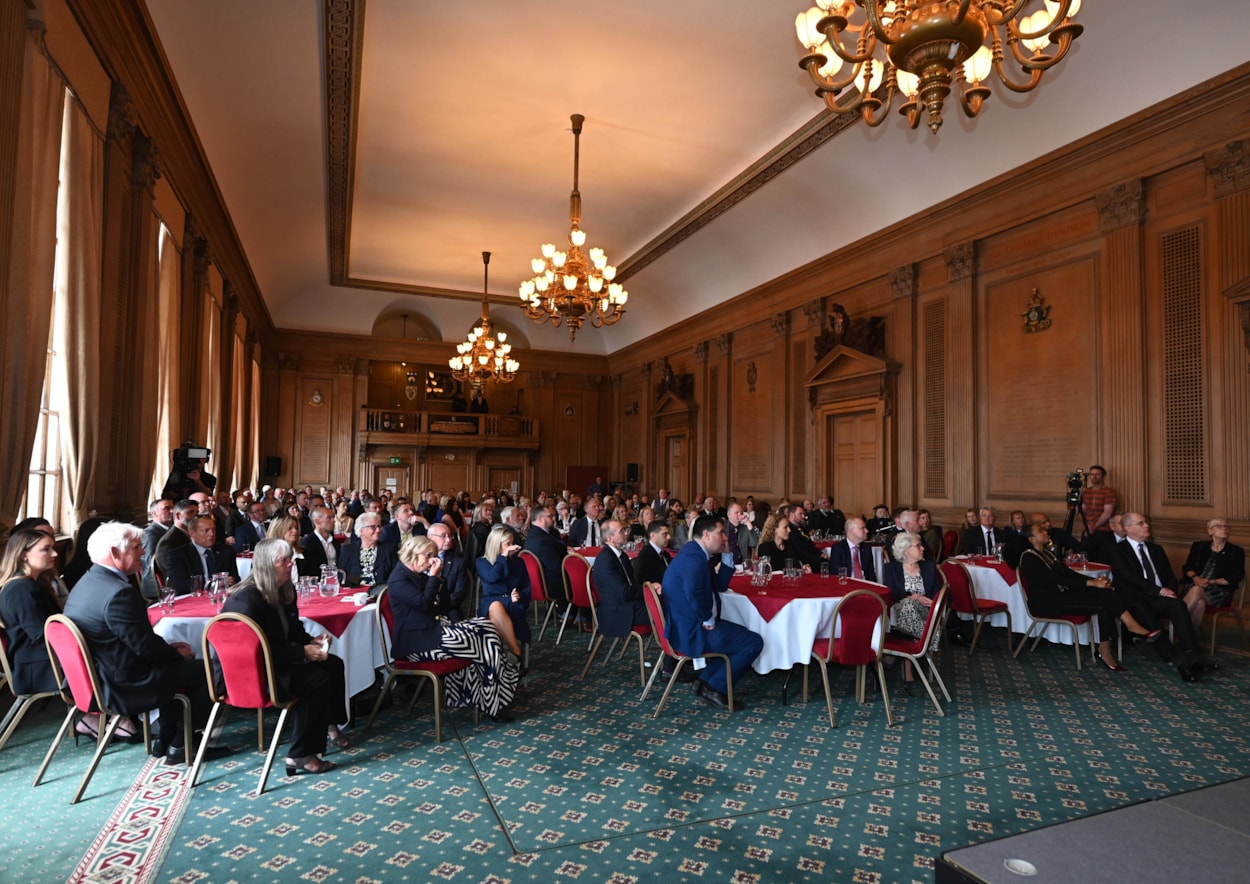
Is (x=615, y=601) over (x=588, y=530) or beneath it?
beneath

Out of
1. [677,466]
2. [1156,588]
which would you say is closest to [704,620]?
[1156,588]

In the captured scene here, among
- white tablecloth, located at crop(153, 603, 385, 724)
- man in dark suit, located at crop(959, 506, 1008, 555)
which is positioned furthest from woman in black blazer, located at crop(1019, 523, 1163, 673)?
white tablecloth, located at crop(153, 603, 385, 724)

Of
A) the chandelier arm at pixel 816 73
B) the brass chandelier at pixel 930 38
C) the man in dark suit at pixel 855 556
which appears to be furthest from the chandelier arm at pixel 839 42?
the man in dark suit at pixel 855 556

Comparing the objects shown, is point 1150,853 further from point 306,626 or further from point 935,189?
point 935,189

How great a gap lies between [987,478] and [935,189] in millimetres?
4053

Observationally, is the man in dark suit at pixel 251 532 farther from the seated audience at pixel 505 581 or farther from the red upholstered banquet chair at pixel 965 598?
the red upholstered banquet chair at pixel 965 598

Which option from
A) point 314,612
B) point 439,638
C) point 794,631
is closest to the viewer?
point 314,612

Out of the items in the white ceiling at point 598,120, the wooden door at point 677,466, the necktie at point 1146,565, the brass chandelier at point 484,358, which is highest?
the white ceiling at point 598,120

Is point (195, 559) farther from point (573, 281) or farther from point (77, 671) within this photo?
point (573, 281)

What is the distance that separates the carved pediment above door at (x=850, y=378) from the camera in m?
11.5

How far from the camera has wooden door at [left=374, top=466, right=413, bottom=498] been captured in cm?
2020

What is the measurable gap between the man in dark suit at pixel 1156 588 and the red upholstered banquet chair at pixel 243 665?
6.39 metres

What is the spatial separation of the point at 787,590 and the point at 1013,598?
273cm

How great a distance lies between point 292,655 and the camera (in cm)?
389
